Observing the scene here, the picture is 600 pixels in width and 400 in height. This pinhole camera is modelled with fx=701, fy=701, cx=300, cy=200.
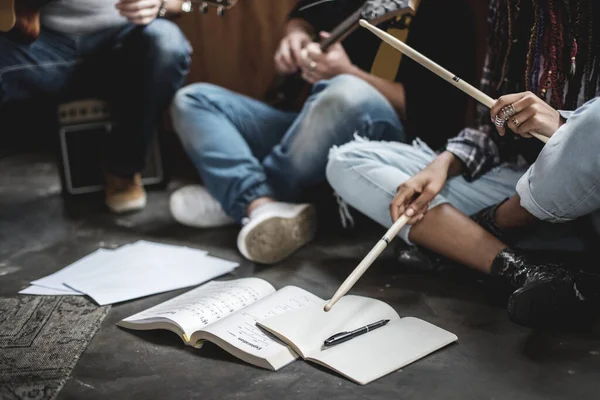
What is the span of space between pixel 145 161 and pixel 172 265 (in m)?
0.52

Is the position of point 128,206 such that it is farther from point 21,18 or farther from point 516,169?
point 516,169

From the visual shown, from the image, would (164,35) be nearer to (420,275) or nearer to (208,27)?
(208,27)

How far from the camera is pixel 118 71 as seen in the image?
1.93 meters

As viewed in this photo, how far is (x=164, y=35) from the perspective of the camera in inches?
73.2

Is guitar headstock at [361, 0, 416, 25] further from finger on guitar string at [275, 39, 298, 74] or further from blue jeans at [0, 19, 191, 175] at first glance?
blue jeans at [0, 19, 191, 175]

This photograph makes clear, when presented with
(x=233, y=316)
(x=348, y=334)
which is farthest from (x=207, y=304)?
(x=348, y=334)

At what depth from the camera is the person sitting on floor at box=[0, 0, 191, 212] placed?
1.83m

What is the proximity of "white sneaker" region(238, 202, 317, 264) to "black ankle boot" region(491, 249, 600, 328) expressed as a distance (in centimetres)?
49

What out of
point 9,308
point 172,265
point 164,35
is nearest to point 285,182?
point 172,265

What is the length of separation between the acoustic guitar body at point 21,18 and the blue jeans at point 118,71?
0.26ft

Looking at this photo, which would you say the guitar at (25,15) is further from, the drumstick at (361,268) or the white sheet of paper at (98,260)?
the drumstick at (361,268)

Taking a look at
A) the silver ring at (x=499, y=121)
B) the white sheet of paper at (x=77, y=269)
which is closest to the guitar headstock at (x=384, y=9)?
the silver ring at (x=499, y=121)

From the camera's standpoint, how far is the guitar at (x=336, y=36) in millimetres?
1462

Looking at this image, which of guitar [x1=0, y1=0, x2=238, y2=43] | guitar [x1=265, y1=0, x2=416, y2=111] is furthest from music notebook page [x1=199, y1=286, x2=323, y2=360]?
guitar [x1=0, y1=0, x2=238, y2=43]
